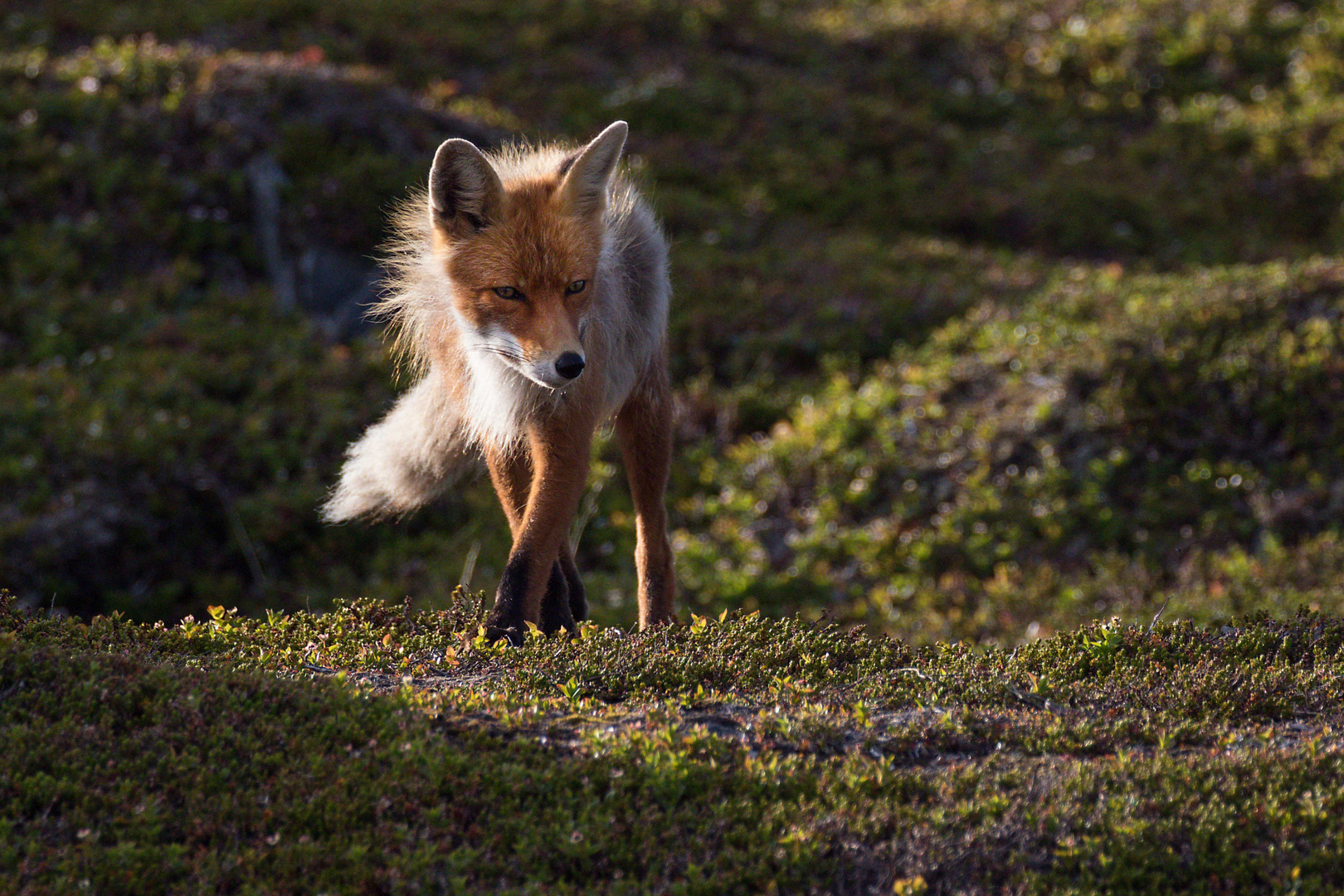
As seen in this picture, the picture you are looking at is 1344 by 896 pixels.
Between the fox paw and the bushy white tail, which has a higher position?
the bushy white tail

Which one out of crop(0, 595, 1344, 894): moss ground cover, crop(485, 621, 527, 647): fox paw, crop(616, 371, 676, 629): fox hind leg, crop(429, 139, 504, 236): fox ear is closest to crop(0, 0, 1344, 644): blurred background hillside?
crop(616, 371, 676, 629): fox hind leg

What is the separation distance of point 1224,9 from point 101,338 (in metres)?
19.1

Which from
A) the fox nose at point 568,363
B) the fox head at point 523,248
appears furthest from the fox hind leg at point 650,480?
the fox nose at point 568,363

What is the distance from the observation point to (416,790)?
3674 millimetres

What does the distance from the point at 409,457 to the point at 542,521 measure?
1.50 meters

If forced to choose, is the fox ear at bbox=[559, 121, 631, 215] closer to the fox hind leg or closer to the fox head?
the fox head

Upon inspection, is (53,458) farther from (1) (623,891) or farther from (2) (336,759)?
(1) (623,891)

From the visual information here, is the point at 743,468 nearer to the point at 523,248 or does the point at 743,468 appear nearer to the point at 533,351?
the point at 523,248

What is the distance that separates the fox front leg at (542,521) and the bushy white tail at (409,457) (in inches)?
35.1

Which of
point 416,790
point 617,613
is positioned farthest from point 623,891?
point 617,613

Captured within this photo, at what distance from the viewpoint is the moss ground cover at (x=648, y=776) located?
134 inches

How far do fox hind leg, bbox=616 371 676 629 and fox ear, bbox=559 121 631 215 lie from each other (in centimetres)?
133

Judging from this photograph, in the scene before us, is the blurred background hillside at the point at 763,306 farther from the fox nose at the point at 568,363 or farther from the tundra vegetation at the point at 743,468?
the fox nose at the point at 568,363

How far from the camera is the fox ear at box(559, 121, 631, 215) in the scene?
5.15m
